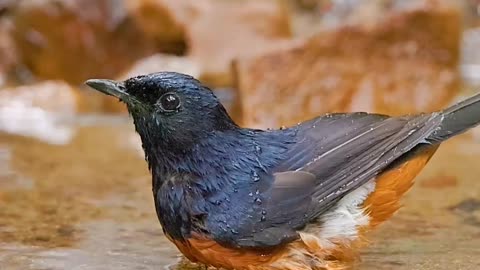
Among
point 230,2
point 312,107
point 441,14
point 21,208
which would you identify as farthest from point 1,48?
point 21,208

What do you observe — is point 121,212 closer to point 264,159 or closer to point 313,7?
point 264,159

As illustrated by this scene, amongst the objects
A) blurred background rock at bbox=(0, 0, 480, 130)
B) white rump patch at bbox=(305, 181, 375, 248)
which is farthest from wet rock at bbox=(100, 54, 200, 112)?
white rump patch at bbox=(305, 181, 375, 248)

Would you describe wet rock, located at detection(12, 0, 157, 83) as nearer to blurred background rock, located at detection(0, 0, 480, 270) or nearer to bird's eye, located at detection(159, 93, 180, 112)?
blurred background rock, located at detection(0, 0, 480, 270)

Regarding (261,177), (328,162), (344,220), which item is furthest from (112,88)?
(344,220)

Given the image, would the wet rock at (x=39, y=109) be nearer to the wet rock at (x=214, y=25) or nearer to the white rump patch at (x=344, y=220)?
the wet rock at (x=214, y=25)

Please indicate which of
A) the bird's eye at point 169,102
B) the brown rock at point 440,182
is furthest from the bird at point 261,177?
the brown rock at point 440,182
